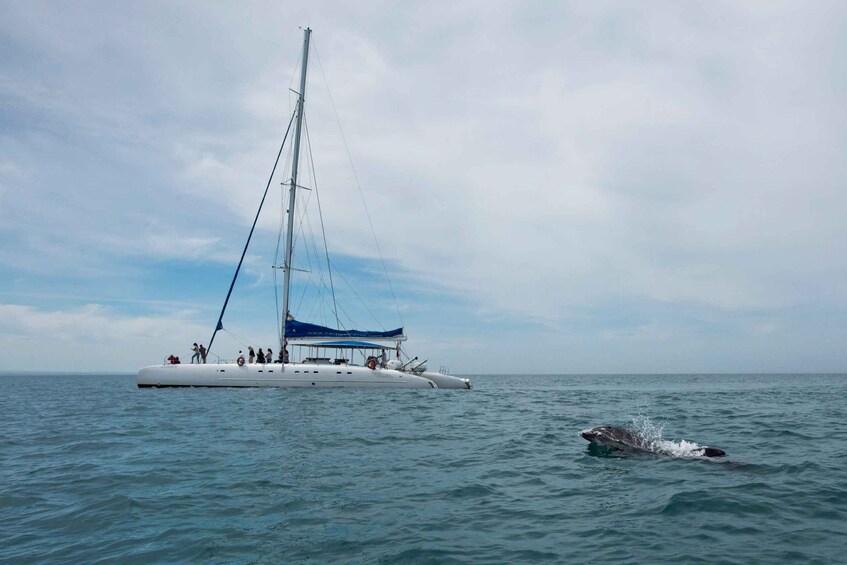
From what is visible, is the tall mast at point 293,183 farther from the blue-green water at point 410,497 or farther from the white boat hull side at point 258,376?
the blue-green water at point 410,497

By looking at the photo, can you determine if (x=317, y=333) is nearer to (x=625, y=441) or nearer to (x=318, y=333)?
(x=318, y=333)

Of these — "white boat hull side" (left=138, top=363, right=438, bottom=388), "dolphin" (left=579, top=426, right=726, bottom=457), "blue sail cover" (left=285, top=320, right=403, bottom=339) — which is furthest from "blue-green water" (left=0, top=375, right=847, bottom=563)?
"blue sail cover" (left=285, top=320, right=403, bottom=339)

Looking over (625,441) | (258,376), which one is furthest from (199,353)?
(625,441)

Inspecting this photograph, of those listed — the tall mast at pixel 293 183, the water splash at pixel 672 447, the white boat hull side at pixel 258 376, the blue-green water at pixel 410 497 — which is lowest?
the blue-green water at pixel 410 497

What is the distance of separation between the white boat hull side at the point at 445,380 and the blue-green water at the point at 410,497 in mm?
23338

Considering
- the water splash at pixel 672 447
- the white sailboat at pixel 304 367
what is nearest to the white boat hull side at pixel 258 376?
the white sailboat at pixel 304 367

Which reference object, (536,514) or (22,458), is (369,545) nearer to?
(536,514)

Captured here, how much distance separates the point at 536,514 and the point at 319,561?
343 cm

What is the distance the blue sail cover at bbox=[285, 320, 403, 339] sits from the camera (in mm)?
39500

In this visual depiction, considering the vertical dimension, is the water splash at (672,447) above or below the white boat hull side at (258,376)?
below

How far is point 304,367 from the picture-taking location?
35.5 meters

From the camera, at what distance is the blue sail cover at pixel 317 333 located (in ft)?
130

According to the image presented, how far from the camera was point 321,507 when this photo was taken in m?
8.34

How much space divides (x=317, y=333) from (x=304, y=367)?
4.76m
